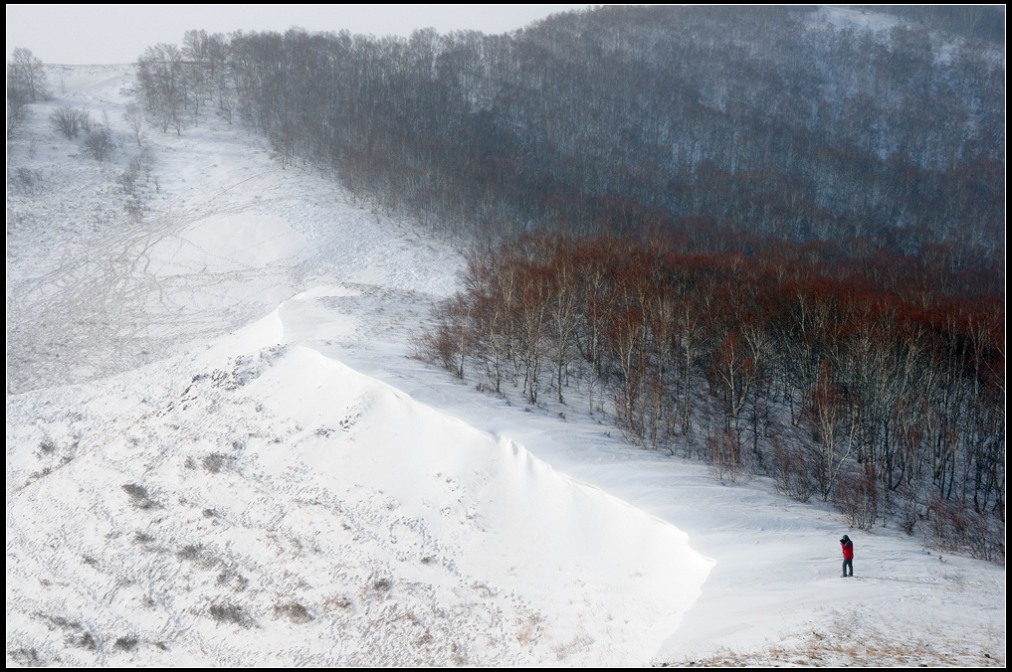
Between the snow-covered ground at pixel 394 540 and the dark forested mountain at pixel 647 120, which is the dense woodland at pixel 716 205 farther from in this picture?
the snow-covered ground at pixel 394 540

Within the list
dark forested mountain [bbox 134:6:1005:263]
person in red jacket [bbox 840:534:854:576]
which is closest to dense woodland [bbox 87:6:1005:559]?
dark forested mountain [bbox 134:6:1005:263]

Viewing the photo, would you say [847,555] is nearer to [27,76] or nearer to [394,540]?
[394,540]

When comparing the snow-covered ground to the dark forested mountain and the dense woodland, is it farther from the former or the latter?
the dark forested mountain

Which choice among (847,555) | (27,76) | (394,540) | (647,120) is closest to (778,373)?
(847,555)

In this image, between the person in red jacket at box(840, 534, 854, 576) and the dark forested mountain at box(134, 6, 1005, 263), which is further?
the dark forested mountain at box(134, 6, 1005, 263)

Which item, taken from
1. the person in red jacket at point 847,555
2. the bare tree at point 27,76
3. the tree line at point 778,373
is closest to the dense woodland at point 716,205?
the tree line at point 778,373

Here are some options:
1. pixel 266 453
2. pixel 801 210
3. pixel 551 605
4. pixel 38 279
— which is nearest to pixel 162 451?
pixel 266 453
